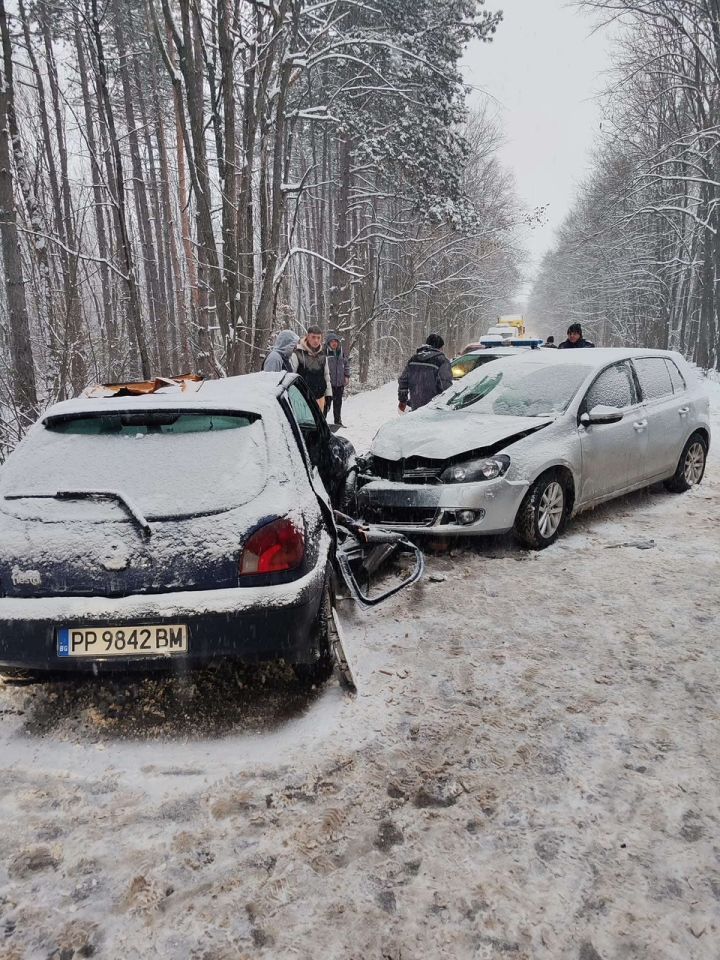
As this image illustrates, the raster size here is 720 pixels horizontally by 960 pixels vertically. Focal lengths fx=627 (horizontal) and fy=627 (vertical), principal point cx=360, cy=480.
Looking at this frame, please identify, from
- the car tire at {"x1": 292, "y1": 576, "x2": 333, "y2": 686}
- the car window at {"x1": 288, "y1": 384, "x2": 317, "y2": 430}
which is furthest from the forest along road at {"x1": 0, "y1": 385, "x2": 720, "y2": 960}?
the car window at {"x1": 288, "y1": 384, "x2": 317, "y2": 430}

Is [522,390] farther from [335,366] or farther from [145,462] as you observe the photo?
[335,366]

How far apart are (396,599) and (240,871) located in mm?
2502

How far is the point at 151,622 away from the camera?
2.67m

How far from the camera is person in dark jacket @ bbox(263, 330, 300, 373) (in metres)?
8.13

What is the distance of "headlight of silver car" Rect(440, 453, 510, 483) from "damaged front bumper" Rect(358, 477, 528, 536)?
0.18 feet

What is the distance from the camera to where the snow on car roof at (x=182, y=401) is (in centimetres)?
307

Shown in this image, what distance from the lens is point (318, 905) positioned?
2.00 meters

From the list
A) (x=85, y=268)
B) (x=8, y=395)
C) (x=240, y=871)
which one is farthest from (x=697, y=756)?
(x=85, y=268)

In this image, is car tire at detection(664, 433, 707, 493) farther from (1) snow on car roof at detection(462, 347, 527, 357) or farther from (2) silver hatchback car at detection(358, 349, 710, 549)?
(1) snow on car roof at detection(462, 347, 527, 357)

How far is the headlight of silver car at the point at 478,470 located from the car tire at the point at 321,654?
1.97 m

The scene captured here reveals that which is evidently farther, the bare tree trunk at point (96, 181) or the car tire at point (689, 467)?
the bare tree trunk at point (96, 181)

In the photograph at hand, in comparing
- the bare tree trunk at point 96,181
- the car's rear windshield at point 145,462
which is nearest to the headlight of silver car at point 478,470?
the car's rear windshield at point 145,462

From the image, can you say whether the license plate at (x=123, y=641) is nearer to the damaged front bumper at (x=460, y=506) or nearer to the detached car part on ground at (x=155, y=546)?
the detached car part on ground at (x=155, y=546)

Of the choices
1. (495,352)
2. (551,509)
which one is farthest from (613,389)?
(495,352)
